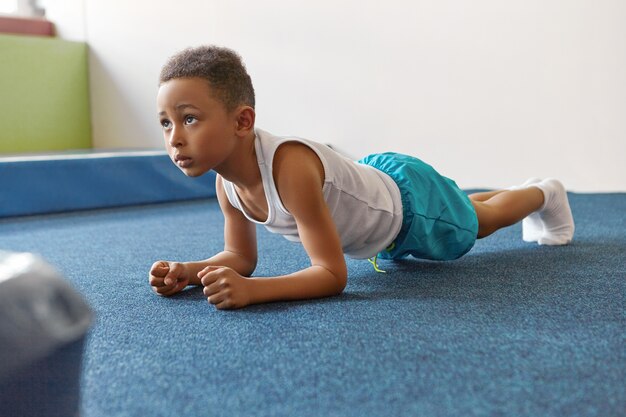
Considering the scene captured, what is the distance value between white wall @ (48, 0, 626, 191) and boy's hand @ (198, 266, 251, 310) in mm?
1720

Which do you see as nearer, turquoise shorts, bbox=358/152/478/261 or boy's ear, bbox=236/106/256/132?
boy's ear, bbox=236/106/256/132

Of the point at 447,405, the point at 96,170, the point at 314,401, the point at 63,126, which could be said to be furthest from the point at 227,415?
the point at 63,126

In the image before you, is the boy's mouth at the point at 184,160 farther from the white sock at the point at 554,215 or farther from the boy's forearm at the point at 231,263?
the white sock at the point at 554,215

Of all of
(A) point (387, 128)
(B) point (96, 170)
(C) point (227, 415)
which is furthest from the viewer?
(A) point (387, 128)

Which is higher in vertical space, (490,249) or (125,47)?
(125,47)

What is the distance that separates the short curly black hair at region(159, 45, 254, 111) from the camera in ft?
3.17

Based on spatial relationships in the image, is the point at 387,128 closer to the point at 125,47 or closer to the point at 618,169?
the point at 618,169

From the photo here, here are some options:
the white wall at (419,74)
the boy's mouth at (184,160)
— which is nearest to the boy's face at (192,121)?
the boy's mouth at (184,160)

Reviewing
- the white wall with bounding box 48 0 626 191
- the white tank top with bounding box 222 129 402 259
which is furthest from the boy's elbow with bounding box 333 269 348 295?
the white wall with bounding box 48 0 626 191

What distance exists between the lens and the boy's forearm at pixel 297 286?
94cm

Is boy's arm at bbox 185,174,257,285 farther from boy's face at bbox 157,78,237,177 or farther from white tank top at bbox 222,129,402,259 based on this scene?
boy's face at bbox 157,78,237,177

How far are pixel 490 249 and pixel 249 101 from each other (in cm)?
62

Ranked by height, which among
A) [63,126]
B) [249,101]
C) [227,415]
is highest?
[249,101]

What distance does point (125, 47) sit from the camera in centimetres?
316
